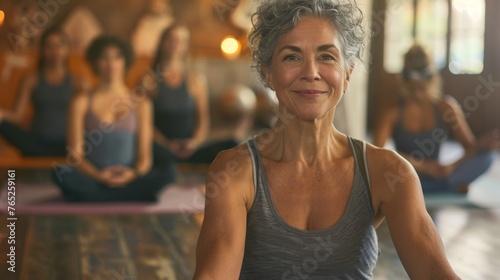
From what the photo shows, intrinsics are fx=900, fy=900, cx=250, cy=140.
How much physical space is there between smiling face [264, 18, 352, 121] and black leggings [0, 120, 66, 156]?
4749mm

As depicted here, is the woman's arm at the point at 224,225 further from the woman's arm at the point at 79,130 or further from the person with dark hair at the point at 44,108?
the person with dark hair at the point at 44,108

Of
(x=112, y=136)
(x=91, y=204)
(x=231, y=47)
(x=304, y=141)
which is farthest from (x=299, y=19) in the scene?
(x=231, y=47)

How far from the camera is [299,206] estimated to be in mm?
1611

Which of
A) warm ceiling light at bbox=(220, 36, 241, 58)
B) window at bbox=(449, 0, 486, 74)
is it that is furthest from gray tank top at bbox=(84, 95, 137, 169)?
window at bbox=(449, 0, 486, 74)

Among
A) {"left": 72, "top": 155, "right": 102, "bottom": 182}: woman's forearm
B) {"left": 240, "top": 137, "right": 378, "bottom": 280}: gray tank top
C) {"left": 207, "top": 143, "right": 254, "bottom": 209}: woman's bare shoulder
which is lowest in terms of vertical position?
{"left": 72, "top": 155, "right": 102, "bottom": 182}: woman's forearm

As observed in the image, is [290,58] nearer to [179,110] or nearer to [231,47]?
[179,110]

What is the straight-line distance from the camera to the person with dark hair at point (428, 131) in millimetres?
5254

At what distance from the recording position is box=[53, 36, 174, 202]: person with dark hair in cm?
498

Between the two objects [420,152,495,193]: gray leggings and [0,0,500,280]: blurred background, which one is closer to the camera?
[0,0,500,280]: blurred background

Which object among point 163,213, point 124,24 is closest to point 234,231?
point 163,213

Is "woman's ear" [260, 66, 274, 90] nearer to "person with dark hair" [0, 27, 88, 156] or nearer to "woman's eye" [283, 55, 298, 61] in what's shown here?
"woman's eye" [283, 55, 298, 61]

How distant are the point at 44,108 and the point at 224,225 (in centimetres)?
483

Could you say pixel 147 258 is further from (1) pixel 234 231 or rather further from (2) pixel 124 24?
(2) pixel 124 24

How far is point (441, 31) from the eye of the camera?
990 cm
